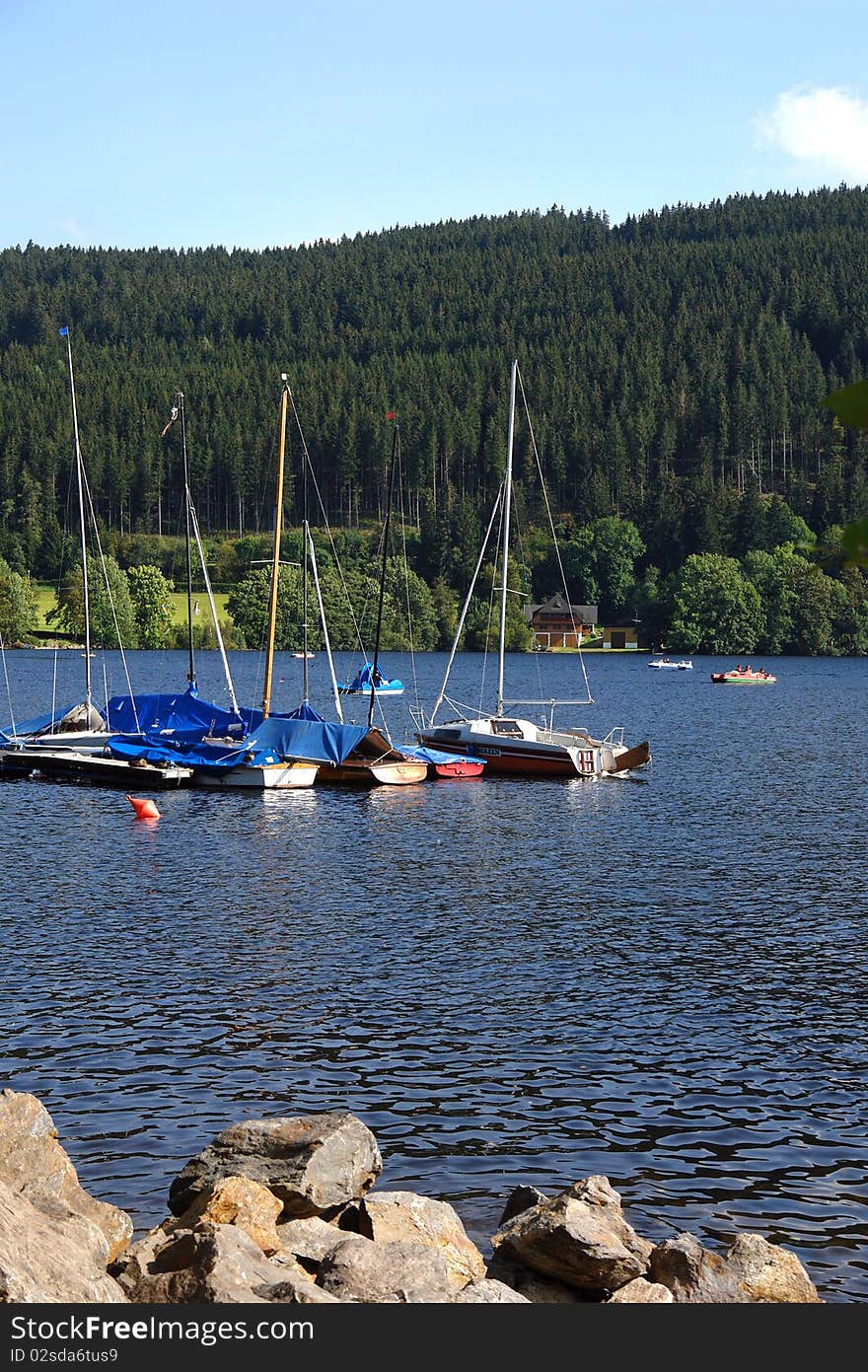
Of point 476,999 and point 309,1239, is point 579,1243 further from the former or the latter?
point 476,999

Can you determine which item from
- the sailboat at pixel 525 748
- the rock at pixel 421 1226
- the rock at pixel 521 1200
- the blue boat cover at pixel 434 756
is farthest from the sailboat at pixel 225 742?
the rock at pixel 421 1226

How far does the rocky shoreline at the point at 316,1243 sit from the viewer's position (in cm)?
1499

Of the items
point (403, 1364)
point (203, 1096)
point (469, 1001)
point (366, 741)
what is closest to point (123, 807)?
point (366, 741)

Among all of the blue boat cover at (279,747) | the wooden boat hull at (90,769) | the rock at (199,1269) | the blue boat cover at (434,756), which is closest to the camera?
the rock at (199,1269)

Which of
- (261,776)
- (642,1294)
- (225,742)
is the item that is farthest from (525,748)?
(642,1294)

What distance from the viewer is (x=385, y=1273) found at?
1587cm

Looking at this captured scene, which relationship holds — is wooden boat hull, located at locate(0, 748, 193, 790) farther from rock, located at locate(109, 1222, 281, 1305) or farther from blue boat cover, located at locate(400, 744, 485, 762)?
rock, located at locate(109, 1222, 281, 1305)

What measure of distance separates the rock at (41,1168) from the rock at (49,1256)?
0.69 m

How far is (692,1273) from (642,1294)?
0.72 meters

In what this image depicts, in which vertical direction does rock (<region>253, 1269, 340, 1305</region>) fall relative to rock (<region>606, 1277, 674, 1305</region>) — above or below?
above

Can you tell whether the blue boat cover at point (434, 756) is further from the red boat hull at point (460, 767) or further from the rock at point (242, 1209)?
the rock at point (242, 1209)

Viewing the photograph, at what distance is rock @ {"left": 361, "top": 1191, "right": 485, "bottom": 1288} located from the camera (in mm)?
17266

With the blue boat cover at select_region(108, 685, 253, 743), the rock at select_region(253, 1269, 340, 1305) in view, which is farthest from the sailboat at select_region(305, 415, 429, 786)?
the rock at select_region(253, 1269, 340, 1305)

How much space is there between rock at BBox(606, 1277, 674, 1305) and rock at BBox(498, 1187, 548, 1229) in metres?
2.66
